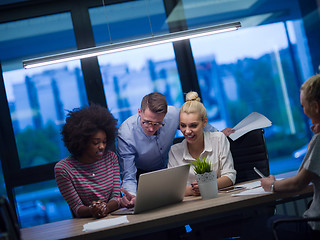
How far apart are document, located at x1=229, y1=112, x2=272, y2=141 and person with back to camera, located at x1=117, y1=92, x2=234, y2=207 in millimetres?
102

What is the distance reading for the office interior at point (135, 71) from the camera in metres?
4.51

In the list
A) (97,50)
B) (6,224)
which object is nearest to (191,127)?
(97,50)

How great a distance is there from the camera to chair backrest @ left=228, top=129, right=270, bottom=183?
2.78 m

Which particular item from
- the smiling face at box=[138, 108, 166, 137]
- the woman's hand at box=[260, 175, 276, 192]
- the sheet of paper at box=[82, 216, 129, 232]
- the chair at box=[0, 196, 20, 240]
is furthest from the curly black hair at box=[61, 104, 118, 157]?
the woman's hand at box=[260, 175, 276, 192]

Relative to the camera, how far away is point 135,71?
189 inches

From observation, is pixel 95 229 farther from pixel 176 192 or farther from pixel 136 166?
pixel 136 166

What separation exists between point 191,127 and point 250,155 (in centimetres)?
50

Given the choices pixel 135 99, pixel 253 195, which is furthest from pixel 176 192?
pixel 135 99

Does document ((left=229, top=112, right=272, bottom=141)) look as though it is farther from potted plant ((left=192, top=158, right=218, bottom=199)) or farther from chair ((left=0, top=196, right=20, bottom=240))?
chair ((left=0, top=196, right=20, bottom=240))

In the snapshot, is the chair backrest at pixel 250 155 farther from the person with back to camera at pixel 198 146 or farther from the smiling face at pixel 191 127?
the smiling face at pixel 191 127

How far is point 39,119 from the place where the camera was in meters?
4.58

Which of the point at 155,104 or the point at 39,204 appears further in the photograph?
the point at 39,204

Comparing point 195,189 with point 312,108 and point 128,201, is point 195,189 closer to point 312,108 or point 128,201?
point 128,201

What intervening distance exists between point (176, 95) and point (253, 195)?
2927mm
